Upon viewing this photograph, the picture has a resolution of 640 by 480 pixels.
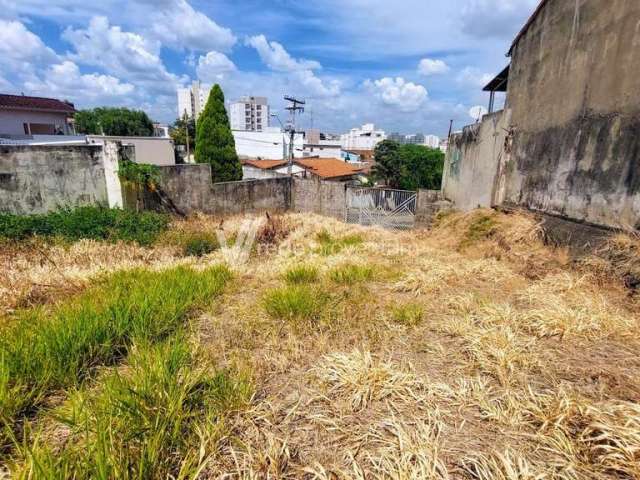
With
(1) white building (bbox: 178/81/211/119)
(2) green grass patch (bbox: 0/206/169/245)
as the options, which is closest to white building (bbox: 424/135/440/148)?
(1) white building (bbox: 178/81/211/119)

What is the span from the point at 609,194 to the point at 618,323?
238 cm

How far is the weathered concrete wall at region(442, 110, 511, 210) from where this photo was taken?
784cm

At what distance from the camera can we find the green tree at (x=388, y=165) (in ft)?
104

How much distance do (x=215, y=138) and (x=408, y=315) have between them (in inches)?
666

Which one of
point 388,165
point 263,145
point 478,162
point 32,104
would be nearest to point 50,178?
point 478,162

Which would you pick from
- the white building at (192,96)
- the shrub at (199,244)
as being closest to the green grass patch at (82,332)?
the shrub at (199,244)

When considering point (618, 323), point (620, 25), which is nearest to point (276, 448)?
point (618, 323)

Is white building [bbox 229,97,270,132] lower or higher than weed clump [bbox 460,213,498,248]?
higher

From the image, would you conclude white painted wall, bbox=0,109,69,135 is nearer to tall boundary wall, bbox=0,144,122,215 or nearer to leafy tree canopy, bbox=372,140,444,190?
tall boundary wall, bbox=0,144,122,215

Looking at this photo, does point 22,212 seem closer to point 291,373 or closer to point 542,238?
point 291,373

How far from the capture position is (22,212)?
24.8 feet

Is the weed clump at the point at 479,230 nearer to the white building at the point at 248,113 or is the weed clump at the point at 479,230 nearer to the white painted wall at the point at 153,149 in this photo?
the white painted wall at the point at 153,149

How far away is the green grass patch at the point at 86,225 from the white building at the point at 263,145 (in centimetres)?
3017

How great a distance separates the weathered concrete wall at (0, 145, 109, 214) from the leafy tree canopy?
25618 mm
